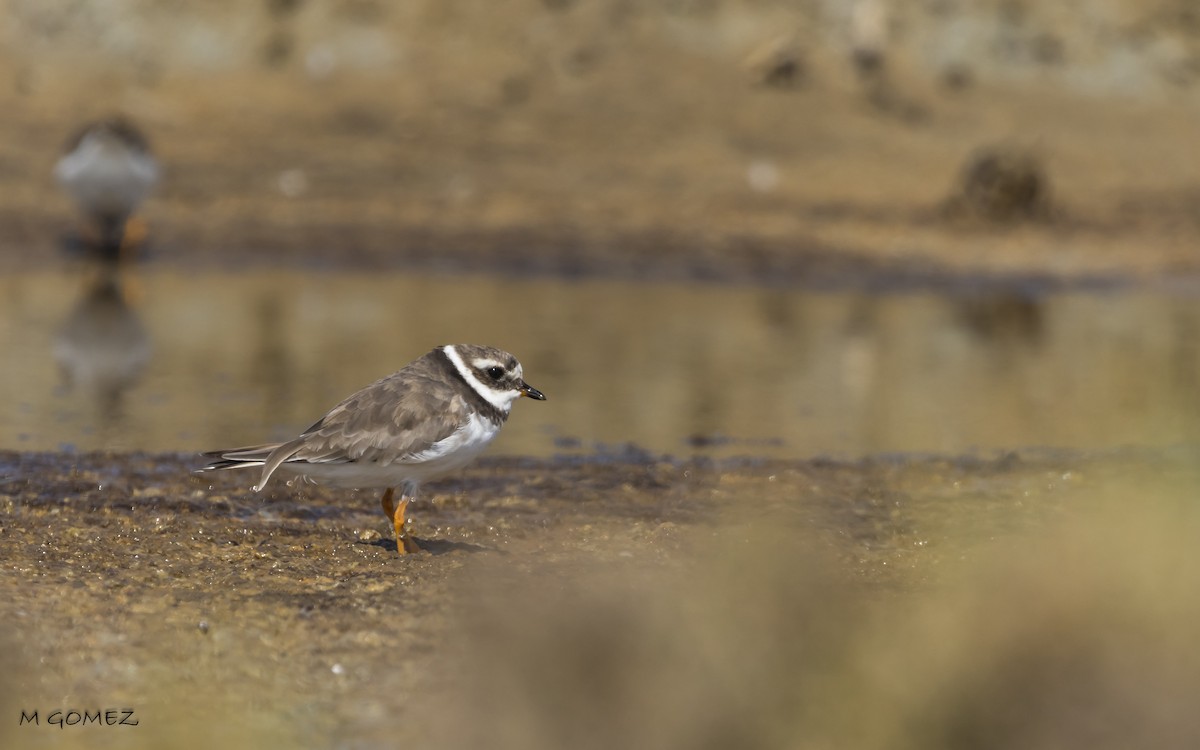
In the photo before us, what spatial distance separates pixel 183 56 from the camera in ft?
104

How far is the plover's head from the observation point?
29.0 feet

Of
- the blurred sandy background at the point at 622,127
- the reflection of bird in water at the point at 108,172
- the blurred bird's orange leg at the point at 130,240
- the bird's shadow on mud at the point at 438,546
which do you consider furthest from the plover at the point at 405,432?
the blurred bird's orange leg at the point at 130,240

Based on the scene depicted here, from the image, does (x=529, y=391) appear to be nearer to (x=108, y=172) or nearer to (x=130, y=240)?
(x=108, y=172)

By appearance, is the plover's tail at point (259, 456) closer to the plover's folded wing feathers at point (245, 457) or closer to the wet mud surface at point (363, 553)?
the plover's folded wing feathers at point (245, 457)

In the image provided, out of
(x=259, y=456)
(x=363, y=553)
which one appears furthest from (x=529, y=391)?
(x=259, y=456)

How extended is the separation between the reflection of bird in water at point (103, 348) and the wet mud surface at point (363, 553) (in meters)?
3.31

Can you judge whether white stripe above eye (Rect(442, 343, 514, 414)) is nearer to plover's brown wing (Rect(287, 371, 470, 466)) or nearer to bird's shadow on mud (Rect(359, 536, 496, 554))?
plover's brown wing (Rect(287, 371, 470, 466))

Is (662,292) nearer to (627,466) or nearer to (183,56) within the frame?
(627,466)

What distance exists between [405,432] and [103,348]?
8.97 meters

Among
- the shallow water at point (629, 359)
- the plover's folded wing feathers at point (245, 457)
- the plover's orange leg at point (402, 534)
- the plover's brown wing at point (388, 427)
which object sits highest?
the plover's brown wing at point (388, 427)

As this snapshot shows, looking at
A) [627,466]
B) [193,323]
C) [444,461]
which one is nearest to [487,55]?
[193,323]

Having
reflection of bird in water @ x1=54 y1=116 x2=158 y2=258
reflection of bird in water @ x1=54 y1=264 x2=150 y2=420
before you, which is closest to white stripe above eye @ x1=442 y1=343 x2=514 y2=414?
reflection of bird in water @ x1=54 y1=264 x2=150 y2=420

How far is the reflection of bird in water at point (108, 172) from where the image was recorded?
22297 mm

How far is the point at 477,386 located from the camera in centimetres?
884
